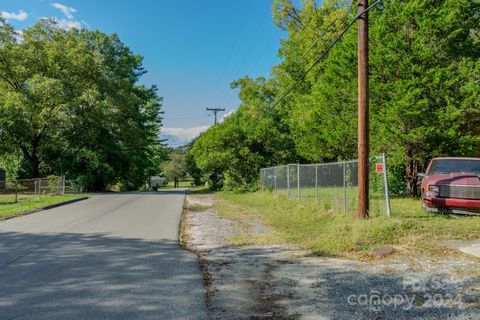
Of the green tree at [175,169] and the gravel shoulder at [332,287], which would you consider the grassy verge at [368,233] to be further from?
the green tree at [175,169]

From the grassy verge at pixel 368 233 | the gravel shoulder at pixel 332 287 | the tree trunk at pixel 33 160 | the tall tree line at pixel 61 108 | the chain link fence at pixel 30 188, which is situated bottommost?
the gravel shoulder at pixel 332 287

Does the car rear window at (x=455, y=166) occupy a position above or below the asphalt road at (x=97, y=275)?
above

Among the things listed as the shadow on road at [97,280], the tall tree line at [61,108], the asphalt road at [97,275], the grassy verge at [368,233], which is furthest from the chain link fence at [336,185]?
the tall tree line at [61,108]

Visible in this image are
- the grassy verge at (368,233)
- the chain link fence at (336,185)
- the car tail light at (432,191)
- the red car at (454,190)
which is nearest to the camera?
the grassy verge at (368,233)

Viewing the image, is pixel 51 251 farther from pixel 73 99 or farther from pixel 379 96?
pixel 73 99

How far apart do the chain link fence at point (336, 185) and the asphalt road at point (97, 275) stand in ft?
18.4

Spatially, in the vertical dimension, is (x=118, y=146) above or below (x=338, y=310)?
above

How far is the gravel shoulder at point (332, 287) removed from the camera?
4.90 meters

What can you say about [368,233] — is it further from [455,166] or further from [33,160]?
[33,160]

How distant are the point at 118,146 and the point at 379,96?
33413 mm

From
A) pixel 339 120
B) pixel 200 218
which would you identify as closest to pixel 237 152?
pixel 339 120

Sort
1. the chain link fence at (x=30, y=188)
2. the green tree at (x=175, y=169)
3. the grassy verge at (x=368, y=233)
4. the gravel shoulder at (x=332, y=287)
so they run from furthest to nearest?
the green tree at (x=175, y=169) → the chain link fence at (x=30, y=188) → the grassy verge at (x=368, y=233) → the gravel shoulder at (x=332, y=287)

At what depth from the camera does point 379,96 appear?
18391mm

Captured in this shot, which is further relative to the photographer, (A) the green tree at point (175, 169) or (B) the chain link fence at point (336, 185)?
(A) the green tree at point (175, 169)
